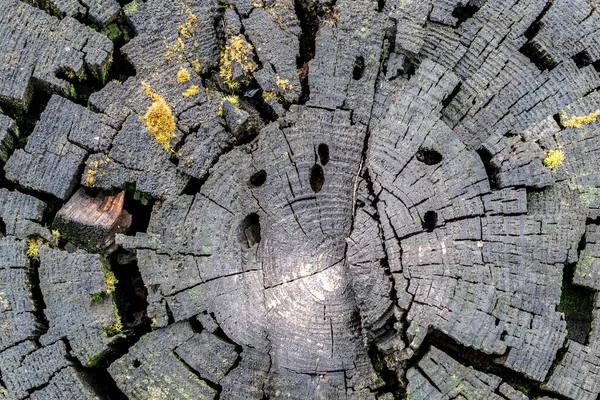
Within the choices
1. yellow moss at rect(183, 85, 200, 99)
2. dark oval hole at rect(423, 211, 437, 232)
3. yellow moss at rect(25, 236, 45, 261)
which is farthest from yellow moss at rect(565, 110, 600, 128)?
yellow moss at rect(25, 236, 45, 261)

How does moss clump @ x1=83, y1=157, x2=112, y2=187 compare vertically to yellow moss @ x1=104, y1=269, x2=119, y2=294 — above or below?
above

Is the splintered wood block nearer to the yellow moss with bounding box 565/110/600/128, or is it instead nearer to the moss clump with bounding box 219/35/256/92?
the moss clump with bounding box 219/35/256/92

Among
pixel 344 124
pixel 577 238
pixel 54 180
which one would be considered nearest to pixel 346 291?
pixel 344 124

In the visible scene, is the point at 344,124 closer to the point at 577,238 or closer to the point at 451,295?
the point at 451,295

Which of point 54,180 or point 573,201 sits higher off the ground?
point 573,201

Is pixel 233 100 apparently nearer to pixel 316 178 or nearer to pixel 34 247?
pixel 316 178

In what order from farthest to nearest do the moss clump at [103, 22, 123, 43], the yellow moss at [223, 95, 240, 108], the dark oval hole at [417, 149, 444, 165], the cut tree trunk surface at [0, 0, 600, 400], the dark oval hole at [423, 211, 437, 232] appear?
1. the moss clump at [103, 22, 123, 43]
2. the yellow moss at [223, 95, 240, 108]
3. the dark oval hole at [417, 149, 444, 165]
4. the dark oval hole at [423, 211, 437, 232]
5. the cut tree trunk surface at [0, 0, 600, 400]
